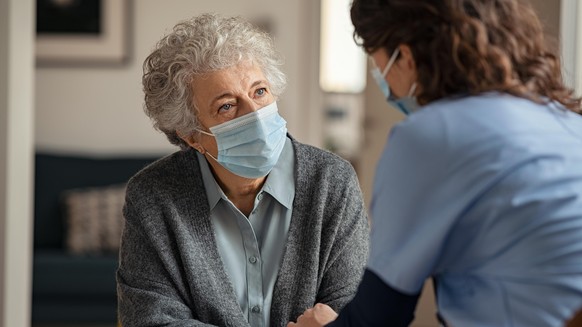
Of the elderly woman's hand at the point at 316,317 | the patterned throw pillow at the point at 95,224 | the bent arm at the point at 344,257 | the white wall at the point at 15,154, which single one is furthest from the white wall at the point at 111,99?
the elderly woman's hand at the point at 316,317

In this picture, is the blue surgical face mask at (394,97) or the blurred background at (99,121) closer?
the blue surgical face mask at (394,97)

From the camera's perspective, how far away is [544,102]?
1.44m

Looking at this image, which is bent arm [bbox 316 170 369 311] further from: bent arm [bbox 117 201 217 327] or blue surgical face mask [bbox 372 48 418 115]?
blue surgical face mask [bbox 372 48 418 115]

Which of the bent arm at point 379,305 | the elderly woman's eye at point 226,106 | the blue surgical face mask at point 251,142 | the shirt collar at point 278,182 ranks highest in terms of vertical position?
the elderly woman's eye at point 226,106

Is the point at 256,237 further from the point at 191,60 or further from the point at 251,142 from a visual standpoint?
the point at 191,60

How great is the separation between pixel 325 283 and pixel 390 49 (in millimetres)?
688

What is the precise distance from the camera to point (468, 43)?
1384mm

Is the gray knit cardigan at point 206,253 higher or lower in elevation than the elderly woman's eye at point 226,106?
lower

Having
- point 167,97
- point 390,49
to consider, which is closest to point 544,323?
point 390,49

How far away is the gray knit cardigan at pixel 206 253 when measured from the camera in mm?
1933

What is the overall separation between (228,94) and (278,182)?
0.71 ft

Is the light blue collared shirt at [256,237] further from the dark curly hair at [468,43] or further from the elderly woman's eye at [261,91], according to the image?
the dark curly hair at [468,43]

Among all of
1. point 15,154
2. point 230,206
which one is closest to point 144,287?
point 230,206

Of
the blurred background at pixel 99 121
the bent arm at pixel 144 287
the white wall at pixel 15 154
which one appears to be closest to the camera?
the bent arm at pixel 144 287
